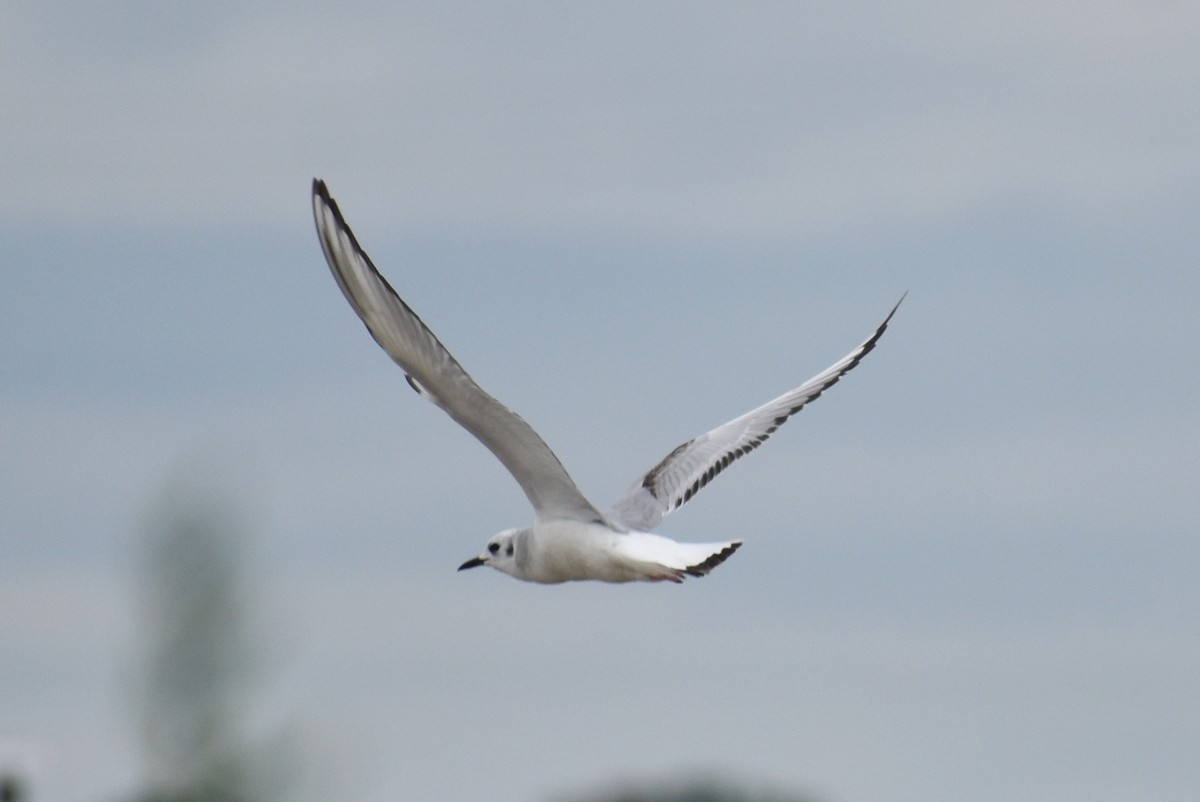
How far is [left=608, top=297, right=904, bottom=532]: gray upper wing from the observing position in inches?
408

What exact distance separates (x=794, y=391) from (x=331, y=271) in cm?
574

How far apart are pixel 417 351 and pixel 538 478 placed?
134 cm

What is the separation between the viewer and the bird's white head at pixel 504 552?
356 inches

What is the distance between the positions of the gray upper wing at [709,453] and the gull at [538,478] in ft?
0.03

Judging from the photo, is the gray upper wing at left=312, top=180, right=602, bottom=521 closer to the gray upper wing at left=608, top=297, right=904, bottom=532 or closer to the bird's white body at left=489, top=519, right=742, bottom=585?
the bird's white body at left=489, top=519, right=742, bottom=585

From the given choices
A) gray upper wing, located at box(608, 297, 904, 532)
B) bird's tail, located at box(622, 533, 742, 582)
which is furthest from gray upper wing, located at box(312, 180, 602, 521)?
gray upper wing, located at box(608, 297, 904, 532)

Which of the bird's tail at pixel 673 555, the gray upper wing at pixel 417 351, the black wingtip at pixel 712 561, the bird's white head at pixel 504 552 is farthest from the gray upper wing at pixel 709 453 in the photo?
the gray upper wing at pixel 417 351

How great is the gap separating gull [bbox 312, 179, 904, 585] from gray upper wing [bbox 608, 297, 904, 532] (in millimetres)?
11

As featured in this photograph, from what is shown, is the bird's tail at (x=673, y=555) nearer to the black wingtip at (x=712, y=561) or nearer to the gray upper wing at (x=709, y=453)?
the black wingtip at (x=712, y=561)

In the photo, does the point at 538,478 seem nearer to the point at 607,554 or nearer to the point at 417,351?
the point at 607,554

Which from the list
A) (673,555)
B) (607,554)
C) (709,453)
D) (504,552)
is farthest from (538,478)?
(709,453)

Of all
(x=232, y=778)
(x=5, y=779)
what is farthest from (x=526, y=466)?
(x=5, y=779)

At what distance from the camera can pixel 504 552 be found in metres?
9.25

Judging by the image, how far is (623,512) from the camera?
1017 centimetres
